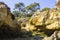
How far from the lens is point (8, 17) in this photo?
727 inches

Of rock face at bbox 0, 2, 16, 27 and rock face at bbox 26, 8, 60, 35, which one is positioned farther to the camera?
rock face at bbox 26, 8, 60, 35

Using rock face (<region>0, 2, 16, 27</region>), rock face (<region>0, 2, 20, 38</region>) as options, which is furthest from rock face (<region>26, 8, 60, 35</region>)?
rock face (<region>0, 2, 16, 27</region>)

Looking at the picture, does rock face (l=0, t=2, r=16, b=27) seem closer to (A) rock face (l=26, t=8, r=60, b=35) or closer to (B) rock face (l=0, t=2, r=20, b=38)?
(B) rock face (l=0, t=2, r=20, b=38)

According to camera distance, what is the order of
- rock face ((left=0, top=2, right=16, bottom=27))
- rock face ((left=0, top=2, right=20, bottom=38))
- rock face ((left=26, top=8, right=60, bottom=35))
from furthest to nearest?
1. rock face ((left=26, top=8, right=60, bottom=35))
2. rock face ((left=0, top=2, right=20, bottom=38))
3. rock face ((left=0, top=2, right=16, bottom=27))

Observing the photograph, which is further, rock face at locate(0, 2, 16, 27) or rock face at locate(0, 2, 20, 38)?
rock face at locate(0, 2, 20, 38)

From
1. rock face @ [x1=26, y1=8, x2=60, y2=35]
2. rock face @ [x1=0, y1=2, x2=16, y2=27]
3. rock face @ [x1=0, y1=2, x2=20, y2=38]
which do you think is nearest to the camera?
rock face @ [x1=0, y1=2, x2=16, y2=27]

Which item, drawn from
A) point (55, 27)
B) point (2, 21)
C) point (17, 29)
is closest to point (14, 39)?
point (2, 21)

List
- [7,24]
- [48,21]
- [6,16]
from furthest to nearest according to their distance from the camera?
[48,21]
[7,24]
[6,16]

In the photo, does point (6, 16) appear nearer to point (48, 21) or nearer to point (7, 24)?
point (7, 24)

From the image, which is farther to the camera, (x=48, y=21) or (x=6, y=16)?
(x=48, y=21)

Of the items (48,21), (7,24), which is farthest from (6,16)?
(48,21)

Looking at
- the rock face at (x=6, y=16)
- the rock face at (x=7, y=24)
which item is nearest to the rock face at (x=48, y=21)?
the rock face at (x=7, y=24)

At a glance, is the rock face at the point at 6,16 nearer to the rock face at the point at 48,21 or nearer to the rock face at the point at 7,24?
the rock face at the point at 7,24

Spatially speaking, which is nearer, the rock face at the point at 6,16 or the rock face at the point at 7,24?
the rock face at the point at 6,16
